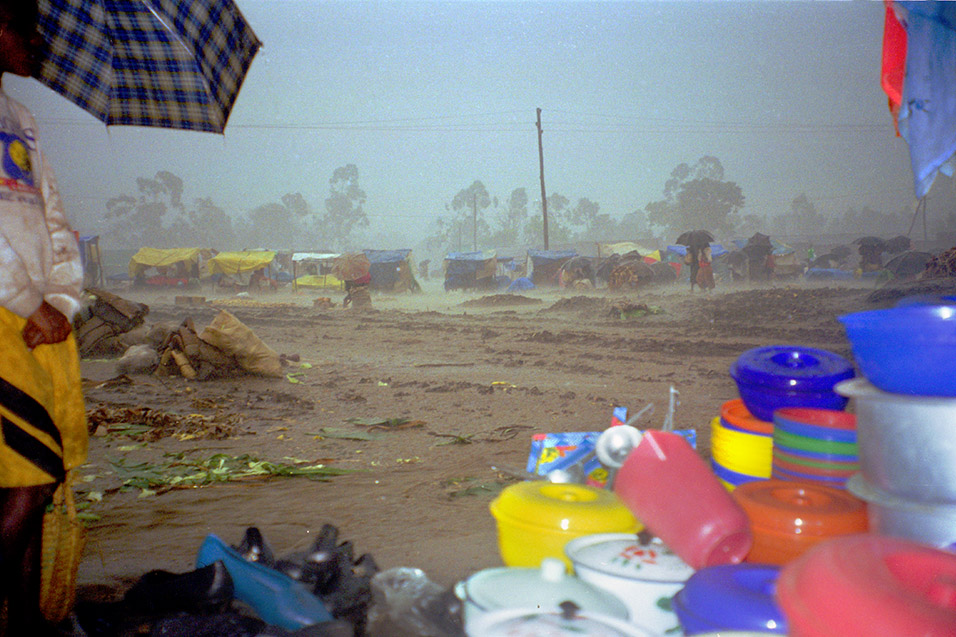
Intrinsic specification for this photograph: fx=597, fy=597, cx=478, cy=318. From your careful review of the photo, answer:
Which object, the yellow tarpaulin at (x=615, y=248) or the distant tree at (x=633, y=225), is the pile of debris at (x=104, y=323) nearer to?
the yellow tarpaulin at (x=615, y=248)

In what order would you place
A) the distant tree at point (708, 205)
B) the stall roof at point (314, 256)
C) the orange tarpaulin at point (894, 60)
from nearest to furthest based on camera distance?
the orange tarpaulin at point (894, 60)
the stall roof at point (314, 256)
the distant tree at point (708, 205)

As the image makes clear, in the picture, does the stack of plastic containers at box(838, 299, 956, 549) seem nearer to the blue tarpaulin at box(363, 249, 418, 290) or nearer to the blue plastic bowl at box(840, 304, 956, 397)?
the blue plastic bowl at box(840, 304, 956, 397)

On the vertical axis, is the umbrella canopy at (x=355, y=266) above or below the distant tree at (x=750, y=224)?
below

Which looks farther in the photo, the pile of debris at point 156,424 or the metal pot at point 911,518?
the pile of debris at point 156,424

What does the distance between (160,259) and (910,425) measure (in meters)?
36.3

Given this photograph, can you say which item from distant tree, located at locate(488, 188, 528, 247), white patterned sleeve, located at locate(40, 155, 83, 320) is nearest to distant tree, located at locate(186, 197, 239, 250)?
distant tree, located at locate(488, 188, 528, 247)

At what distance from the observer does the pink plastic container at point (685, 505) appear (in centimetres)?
146

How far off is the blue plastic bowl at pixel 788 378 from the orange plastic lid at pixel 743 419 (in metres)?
0.05

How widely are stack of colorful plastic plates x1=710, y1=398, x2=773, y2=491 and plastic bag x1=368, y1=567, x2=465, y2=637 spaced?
1120 mm

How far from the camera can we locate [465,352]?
10.2m

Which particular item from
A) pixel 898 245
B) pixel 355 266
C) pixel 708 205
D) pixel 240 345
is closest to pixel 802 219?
pixel 708 205

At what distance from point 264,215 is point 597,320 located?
75.1 m

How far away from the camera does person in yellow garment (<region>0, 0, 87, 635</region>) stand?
1681 mm

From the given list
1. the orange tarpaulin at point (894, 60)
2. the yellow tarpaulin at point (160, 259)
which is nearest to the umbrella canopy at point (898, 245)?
the orange tarpaulin at point (894, 60)
